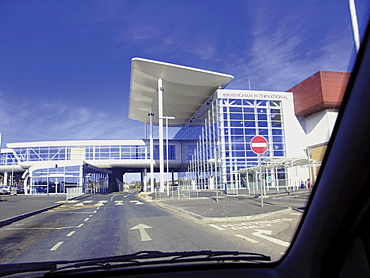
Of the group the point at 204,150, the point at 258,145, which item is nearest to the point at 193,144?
the point at 204,150

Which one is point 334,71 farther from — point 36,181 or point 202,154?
point 36,181

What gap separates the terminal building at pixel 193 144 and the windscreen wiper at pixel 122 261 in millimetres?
19312

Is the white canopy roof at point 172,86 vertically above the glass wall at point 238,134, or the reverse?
the white canopy roof at point 172,86

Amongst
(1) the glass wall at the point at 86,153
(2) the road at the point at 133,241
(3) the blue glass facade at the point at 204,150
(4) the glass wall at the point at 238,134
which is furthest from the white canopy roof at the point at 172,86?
(2) the road at the point at 133,241

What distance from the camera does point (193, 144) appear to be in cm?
A: 4844

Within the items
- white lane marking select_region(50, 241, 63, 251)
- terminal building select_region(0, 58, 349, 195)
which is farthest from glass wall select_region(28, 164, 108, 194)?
white lane marking select_region(50, 241, 63, 251)

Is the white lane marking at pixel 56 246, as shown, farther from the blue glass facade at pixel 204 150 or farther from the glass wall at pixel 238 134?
the glass wall at pixel 238 134

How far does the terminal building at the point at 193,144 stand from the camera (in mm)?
32688

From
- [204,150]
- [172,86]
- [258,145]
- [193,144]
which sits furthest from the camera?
[193,144]

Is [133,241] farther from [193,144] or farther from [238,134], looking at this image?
[193,144]

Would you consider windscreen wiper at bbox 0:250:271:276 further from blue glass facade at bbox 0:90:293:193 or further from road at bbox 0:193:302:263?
blue glass facade at bbox 0:90:293:193

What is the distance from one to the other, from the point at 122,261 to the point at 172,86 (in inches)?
1428

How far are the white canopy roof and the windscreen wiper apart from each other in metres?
31.1

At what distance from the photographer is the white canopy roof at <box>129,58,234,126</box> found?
34.3 meters
